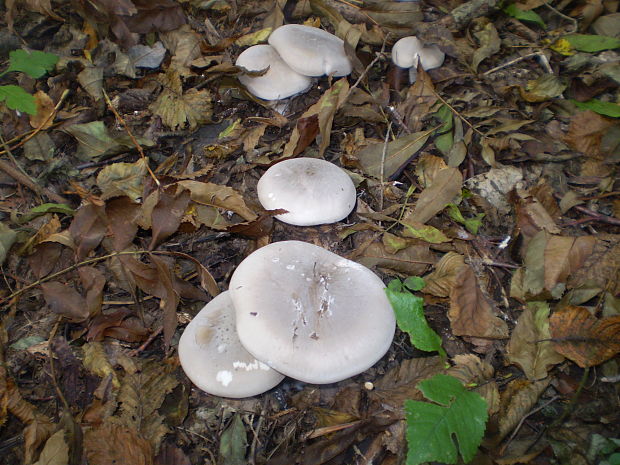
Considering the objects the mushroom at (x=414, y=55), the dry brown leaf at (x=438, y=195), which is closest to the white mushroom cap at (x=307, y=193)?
the dry brown leaf at (x=438, y=195)

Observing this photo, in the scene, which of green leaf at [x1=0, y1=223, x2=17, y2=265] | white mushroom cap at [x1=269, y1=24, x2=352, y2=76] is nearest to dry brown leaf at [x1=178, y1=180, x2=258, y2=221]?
green leaf at [x1=0, y1=223, x2=17, y2=265]

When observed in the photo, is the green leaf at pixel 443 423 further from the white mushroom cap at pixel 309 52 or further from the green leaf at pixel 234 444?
the white mushroom cap at pixel 309 52

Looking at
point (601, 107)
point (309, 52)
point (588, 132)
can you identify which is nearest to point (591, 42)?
point (601, 107)

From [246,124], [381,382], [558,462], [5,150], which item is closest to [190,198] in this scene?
[246,124]

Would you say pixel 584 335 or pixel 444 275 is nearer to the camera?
pixel 584 335

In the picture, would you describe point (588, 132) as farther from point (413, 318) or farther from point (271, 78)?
point (271, 78)

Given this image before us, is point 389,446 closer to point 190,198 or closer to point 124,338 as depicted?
point 124,338
